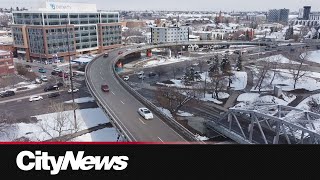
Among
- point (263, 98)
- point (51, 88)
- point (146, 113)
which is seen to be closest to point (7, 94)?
point (51, 88)

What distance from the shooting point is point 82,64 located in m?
13.3

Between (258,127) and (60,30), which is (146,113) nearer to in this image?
(258,127)

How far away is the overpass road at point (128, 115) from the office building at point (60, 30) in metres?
4.90

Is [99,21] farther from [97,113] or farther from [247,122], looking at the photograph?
[247,122]

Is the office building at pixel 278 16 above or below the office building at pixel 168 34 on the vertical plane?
above

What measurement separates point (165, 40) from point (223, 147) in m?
19.7

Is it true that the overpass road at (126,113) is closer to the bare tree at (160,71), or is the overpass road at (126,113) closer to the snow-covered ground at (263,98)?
the bare tree at (160,71)

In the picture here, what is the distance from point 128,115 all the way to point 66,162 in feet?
13.8

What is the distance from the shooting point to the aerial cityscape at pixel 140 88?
203 inches

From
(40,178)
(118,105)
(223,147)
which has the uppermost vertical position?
(223,147)

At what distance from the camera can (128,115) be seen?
18.0 ft

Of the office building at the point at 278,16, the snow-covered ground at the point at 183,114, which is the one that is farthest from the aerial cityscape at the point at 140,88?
the office building at the point at 278,16

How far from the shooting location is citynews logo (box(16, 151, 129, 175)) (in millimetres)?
1274

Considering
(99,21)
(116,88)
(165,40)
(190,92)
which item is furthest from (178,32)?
(116,88)
